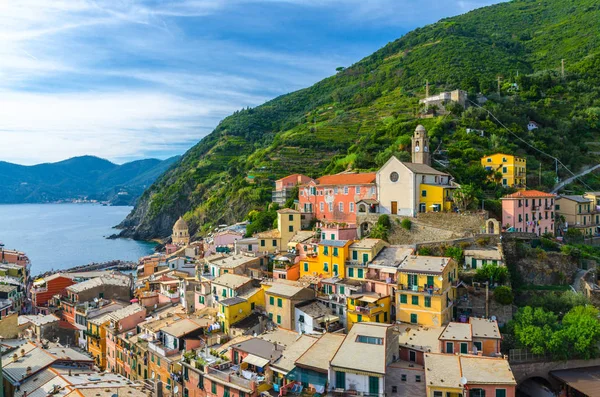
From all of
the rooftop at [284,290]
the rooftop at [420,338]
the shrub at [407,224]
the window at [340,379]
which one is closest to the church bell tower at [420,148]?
the shrub at [407,224]

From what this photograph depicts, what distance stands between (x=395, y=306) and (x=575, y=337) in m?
11.6

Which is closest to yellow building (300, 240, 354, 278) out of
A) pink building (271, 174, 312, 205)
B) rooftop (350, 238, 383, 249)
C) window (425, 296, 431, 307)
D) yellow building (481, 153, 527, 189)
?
rooftop (350, 238, 383, 249)

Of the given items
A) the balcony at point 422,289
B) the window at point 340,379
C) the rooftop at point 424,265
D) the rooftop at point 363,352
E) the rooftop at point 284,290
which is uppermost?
the rooftop at point 424,265

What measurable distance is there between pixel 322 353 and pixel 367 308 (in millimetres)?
6374

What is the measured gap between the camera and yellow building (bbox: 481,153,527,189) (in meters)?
49.1

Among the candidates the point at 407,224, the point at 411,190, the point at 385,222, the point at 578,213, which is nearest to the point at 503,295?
the point at 407,224

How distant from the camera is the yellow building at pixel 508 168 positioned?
49.1 metres

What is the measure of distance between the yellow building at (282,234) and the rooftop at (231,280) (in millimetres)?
9714

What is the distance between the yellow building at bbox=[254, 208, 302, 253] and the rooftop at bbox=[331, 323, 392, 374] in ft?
71.4

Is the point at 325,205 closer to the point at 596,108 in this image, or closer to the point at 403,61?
the point at 596,108

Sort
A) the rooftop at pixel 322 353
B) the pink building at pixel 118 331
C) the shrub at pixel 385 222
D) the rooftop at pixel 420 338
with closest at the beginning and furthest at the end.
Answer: the rooftop at pixel 322 353 → the rooftop at pixel 420 338 → the pink building at pixel 118 331 → the shrub at pixel 385 222

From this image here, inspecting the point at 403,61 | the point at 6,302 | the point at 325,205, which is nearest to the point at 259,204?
the point at 325,205

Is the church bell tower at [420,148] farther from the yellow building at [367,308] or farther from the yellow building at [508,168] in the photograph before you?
the yellow building at [367,308]

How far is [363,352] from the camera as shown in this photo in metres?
24.5
